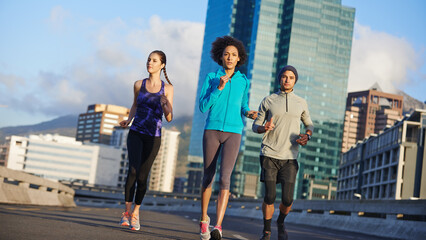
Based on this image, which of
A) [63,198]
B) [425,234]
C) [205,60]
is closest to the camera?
[425,234]

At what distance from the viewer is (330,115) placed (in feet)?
527

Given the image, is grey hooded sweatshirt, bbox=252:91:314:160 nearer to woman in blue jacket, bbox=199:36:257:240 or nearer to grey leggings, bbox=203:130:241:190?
woman in blue jacket, bbox=199:36:257:240

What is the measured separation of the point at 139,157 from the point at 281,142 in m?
1.86

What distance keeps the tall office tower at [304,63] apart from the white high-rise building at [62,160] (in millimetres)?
58256

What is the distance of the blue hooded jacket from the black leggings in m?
1.18

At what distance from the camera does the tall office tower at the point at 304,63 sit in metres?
152

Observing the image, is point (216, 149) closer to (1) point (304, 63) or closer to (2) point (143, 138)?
(2) point (143, 138)

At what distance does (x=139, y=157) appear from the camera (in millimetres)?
8336

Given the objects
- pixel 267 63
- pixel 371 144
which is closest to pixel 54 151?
pixel 267 63

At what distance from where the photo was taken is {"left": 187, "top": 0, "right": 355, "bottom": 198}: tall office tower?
152 metres

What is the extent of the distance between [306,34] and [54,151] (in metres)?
85.6

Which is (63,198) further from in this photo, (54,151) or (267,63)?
(54,151)

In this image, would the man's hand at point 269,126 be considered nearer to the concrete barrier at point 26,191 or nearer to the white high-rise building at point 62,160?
the concrete barrier at point 26,191

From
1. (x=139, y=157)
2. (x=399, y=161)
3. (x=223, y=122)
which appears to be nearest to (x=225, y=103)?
(x=223, y=122)
